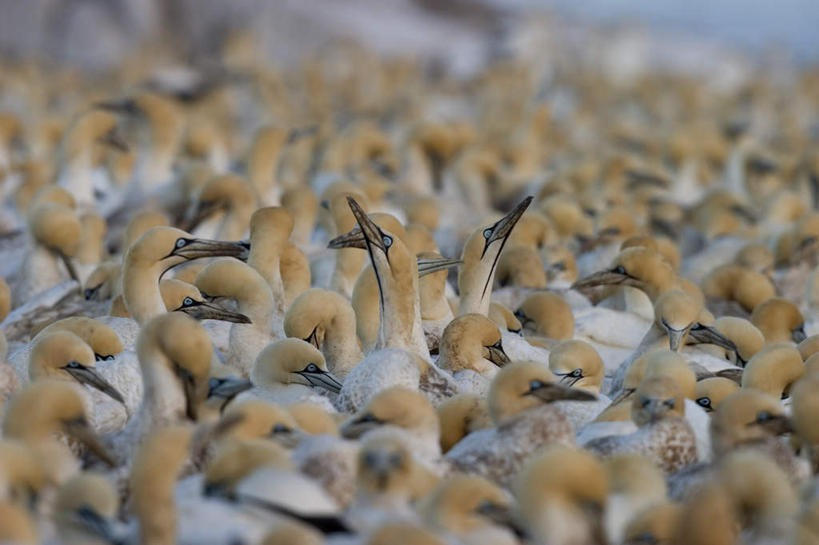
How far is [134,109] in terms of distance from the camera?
15289 mm

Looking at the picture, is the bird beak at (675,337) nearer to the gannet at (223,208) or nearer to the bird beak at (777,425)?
the bird beak at (777,425)

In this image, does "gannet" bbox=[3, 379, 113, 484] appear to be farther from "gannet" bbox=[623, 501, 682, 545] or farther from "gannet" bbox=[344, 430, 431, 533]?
"gannet" bbox=[623, 501, 682, 545]

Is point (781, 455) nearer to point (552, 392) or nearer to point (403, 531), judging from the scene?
point (552, 392)

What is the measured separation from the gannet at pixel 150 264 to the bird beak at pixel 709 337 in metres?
2.84

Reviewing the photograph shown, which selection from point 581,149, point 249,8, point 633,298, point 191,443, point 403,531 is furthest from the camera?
point 249,8

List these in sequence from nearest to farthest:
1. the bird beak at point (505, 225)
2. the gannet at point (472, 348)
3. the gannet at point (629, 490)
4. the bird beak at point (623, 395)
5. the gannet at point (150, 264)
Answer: the gannet at point (629, 490) → the bird beak at point (623, 395) → the gannet at point (472, 348) → the gannet at point (150, 264) → the bird beak at point (505, 225)

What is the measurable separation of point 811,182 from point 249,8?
15.6 metres

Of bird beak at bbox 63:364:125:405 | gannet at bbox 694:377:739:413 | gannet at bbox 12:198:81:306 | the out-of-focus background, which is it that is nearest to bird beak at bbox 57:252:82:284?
gannet at bbox 12:198:81:306

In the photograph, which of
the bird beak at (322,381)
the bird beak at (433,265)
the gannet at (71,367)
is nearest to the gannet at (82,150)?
the bird beak at (433,265)

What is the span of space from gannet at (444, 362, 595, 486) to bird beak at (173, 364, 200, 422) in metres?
1.08

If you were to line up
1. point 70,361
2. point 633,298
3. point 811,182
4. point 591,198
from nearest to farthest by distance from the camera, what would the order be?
point 70,361 < point 633,298 < point 591,198 < point 811,182

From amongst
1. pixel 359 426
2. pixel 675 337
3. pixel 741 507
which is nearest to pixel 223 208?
pixel 675 337

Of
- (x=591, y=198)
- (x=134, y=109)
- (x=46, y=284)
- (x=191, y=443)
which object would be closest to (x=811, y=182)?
(x=591, y=198)

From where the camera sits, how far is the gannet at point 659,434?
6.73 meters
